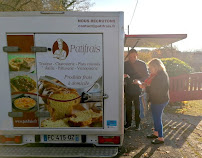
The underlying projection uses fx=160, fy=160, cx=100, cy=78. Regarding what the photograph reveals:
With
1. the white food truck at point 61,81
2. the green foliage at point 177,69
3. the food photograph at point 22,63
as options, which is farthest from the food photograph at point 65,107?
the green foliage at point 177,69

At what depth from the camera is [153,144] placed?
364cm

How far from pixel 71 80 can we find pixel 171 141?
2889 mm

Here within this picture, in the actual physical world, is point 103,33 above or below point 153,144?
above

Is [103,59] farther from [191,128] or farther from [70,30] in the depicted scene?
[191,128]

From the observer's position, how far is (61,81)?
257 centimetres

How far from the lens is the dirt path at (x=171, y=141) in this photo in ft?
10.8

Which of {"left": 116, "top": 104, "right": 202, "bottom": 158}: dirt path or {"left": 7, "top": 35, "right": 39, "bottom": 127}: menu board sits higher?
{"left": 7, "top": 35, "right": 39, "bottom": 127}: menu board

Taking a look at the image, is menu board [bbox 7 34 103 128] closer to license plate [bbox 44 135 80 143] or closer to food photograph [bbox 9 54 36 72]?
food photograph [bbox 9 54 36 72]

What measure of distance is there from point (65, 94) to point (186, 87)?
5.51 meters

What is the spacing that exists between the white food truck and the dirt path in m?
0.97

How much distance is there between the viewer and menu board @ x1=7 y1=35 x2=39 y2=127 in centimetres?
251

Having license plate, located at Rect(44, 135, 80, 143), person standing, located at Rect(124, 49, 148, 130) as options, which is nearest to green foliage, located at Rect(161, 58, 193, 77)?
person standing, located at Rect(124, 49, 148, 130)

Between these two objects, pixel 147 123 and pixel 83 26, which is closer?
pixel 83 26

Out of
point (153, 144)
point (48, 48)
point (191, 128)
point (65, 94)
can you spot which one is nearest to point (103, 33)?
point (48, 48)
